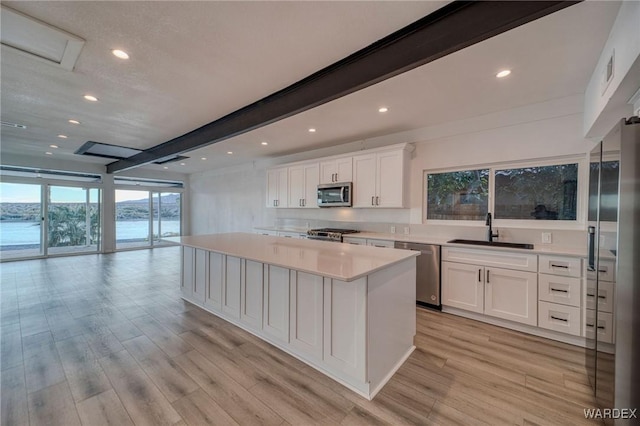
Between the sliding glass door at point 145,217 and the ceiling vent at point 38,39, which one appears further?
the sliding glass door at point 145,217

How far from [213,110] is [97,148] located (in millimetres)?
3953

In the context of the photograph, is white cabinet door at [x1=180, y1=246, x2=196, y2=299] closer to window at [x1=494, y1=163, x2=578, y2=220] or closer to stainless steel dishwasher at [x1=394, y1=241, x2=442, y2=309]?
stainless steel dishwasher at [x1=394, y1=241, x2=442, y2=309]

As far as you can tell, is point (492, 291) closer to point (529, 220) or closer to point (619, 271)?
point (529, 220)

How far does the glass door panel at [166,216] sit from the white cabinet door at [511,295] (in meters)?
9.01

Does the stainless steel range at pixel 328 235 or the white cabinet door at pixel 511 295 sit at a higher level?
the stainless steel range at pixel 328 235

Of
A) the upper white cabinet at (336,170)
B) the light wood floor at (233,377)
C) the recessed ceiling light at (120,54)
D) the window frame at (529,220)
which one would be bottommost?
the light wood floor at (233,377)

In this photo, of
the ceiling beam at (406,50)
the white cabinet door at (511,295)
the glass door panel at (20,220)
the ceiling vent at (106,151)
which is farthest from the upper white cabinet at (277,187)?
the glass door panel at (20,220)

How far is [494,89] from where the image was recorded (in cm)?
263

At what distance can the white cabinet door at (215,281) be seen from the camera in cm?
314

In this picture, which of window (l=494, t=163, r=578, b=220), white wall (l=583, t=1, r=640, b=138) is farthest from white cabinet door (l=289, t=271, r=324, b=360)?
window (l=494, t=163, r=578, b=220)

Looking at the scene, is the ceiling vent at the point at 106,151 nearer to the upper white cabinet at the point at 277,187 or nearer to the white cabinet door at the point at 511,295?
the upper white cabinet at the point at 277,187

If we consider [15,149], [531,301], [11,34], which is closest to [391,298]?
[531,301]

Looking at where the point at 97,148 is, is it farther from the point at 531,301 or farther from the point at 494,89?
the point at 531,301

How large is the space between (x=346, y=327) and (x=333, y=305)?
0.61 feet
